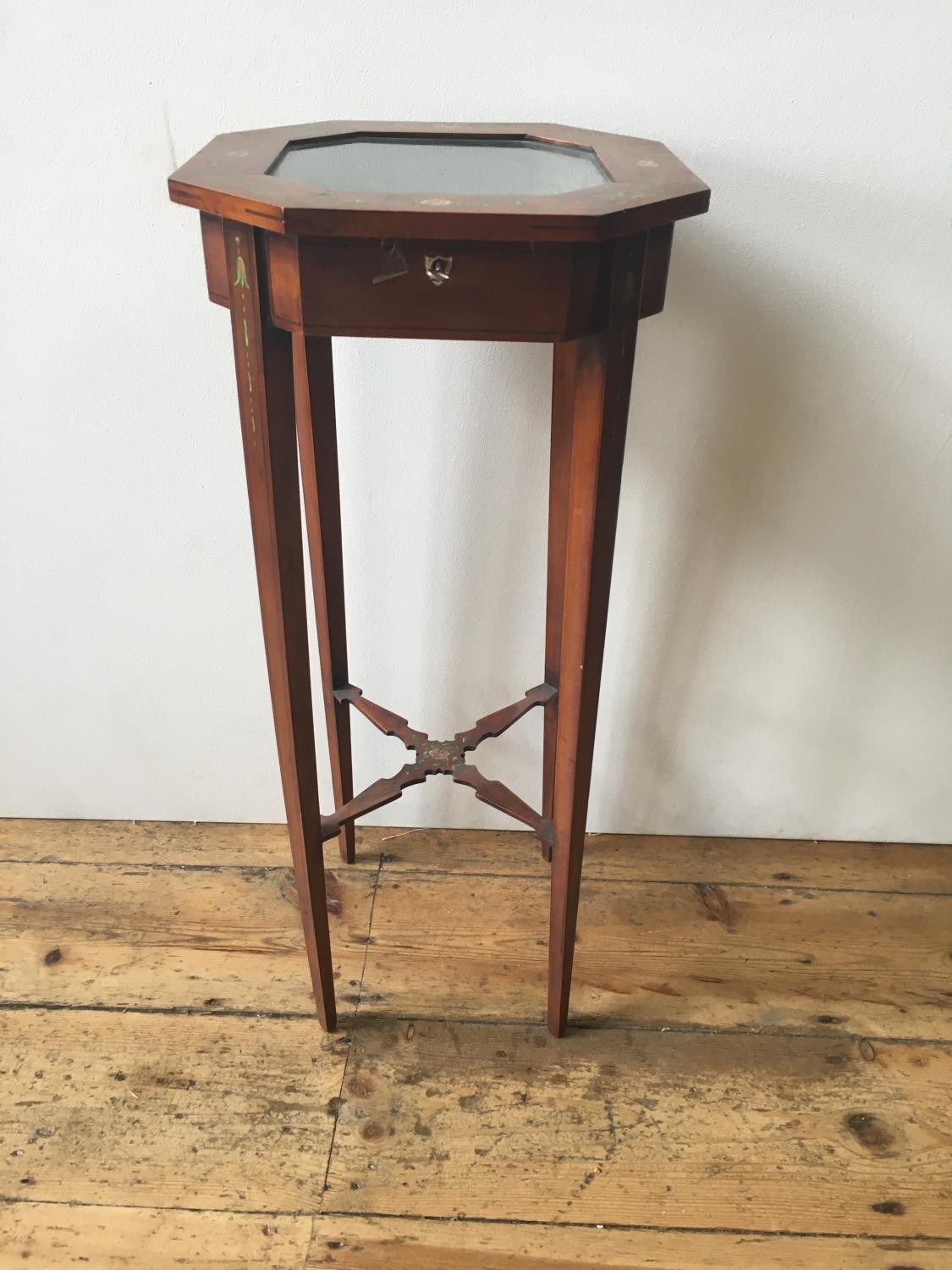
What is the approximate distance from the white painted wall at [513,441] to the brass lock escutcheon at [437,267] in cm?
50

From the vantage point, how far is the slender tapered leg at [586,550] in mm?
968

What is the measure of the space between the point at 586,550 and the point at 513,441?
43cm

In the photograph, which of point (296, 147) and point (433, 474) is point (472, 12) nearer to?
point (296, 147)

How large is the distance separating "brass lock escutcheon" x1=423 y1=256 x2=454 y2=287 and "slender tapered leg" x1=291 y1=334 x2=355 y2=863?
0.30m

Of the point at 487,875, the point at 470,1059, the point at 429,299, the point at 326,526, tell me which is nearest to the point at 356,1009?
the point at 470,1059

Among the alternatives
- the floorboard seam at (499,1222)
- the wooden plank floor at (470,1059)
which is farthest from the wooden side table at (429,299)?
the floorboard seam at (499,1222)

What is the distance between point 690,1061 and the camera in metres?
1.38

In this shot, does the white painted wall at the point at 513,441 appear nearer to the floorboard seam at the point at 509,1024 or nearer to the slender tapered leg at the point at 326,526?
the slender tapered leg at the point at 326,526

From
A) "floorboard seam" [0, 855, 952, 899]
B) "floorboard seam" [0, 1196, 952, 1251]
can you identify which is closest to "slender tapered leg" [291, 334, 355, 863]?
"floorboard seam" [0, 855, 952, 899]

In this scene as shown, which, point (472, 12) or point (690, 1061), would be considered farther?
point (690, 1061)

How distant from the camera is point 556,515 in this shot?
4.63 feet

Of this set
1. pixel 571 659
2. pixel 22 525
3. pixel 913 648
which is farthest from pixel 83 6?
pixel 913 648

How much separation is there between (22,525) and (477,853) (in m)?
0.93

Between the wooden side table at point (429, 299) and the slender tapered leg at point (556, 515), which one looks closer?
the wooden side table at point (429, 299)
